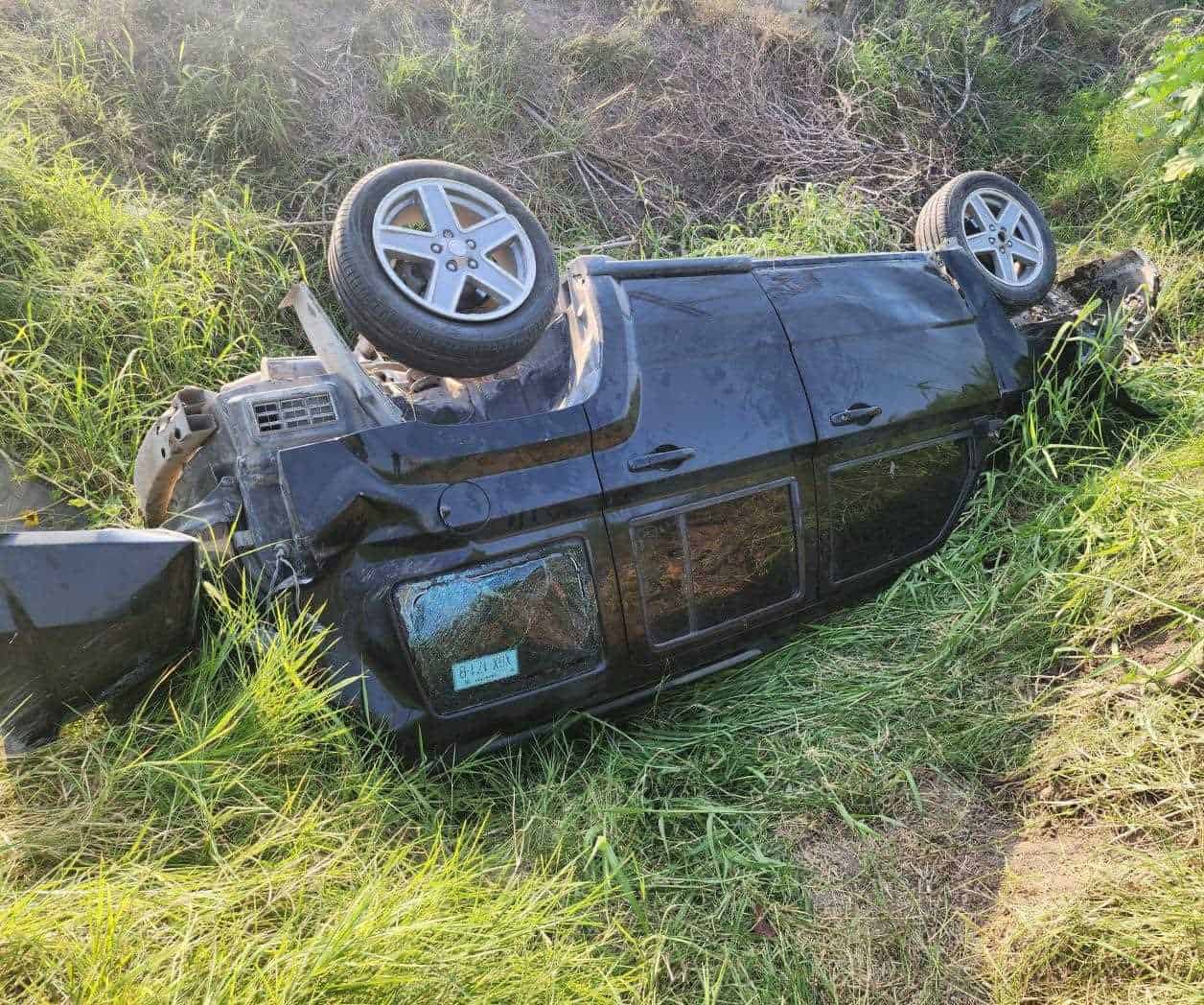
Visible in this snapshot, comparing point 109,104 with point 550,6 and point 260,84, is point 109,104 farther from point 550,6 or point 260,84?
point 550,6

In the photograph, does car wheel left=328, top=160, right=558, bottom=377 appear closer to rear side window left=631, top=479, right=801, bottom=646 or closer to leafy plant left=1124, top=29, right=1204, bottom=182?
rear side window left=631, top=479, right=801, bottom=646

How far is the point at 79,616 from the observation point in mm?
1854

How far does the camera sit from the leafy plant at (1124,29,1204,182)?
12.8 feet

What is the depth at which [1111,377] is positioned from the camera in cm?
342

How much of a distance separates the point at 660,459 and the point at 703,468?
0.50 ft

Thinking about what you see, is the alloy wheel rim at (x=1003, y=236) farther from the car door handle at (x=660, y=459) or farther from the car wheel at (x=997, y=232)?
the car door handle at (x=660, y=459)

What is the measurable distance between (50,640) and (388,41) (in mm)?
4848

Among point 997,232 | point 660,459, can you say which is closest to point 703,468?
point 660,459

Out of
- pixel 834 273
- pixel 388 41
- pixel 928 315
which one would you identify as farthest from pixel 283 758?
pixel 388 41

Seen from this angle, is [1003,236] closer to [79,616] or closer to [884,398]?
[884,398]

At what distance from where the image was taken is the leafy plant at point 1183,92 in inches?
154

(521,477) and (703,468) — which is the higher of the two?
(521,477)

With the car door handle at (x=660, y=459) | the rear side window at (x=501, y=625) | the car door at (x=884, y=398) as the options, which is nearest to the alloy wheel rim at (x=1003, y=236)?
the car door at (x=884, y=398)

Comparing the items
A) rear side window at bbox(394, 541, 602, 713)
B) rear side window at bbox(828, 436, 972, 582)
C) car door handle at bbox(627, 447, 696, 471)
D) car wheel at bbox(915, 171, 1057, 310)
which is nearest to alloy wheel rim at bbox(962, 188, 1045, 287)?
car wheel at bbox(915, 171, 1057, 310)
